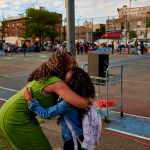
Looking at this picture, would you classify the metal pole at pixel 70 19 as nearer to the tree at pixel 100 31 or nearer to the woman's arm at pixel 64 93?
the woman's arm at pixel 64 93

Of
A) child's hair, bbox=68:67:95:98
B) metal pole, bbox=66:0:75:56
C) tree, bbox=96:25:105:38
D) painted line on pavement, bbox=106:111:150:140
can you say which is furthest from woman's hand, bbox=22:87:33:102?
tree, bbox=96:25:105:38

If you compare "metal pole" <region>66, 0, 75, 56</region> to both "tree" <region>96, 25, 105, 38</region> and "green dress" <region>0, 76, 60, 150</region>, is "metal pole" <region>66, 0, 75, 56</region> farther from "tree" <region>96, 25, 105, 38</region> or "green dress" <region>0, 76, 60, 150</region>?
"tree" <region>96, 25, 105, 38</region>

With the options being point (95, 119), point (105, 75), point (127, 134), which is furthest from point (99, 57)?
point (95, 119)

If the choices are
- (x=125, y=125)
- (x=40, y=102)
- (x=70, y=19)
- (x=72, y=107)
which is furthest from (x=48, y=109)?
(x=125, y=125)

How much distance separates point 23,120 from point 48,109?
0.24 meters

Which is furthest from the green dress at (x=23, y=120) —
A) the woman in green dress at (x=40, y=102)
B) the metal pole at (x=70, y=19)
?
the metal pole at (x=70, y=19)

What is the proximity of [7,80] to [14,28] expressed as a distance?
92.9 m

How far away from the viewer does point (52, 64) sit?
9.34 ft

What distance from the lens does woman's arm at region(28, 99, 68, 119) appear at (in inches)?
107

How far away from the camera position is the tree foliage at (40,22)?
51938 mm

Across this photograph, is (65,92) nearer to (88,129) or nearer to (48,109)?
(48,109)

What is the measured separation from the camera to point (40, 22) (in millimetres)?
52750

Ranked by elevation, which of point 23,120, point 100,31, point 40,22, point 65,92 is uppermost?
point 40,22

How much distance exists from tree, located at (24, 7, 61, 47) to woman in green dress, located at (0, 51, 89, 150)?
163 feet
